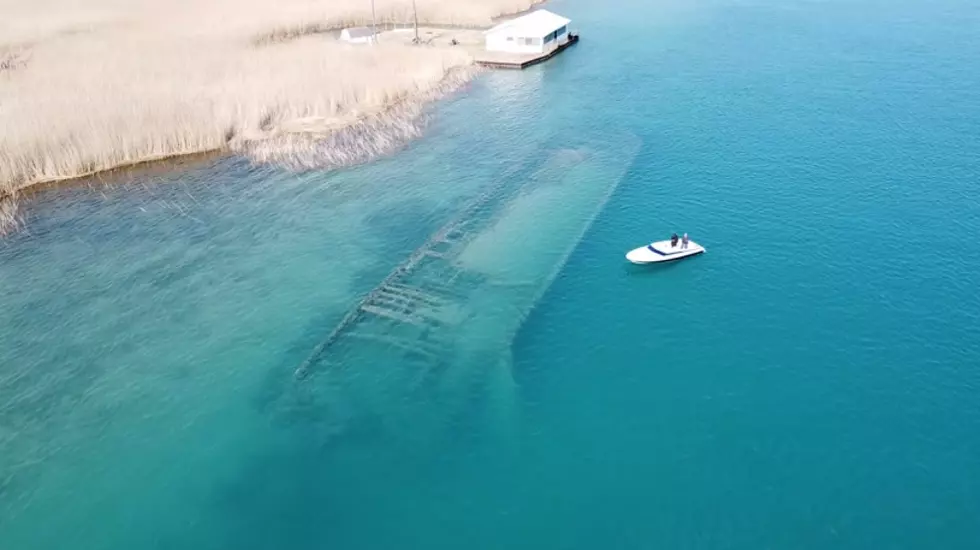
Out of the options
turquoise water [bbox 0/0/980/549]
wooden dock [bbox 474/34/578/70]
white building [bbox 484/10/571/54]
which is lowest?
turquoise water [bbox 0/0/980/549]

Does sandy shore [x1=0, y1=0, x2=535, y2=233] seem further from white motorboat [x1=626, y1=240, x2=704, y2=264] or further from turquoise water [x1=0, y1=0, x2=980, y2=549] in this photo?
white motorboat [x1=626, y1=240, x2=704, y2=264]

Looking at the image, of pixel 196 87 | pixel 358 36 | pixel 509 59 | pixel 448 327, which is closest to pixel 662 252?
pixel 448 327

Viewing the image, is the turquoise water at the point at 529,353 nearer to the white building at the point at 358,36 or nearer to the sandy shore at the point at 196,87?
the sandy shore at the point at 196,87

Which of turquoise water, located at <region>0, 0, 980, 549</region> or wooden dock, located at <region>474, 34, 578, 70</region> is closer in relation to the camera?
turquoise water, located at <region>0, 0, 980, 549</region>

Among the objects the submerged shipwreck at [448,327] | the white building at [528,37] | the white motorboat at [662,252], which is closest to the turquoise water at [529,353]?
the submerged shipwreck at [448,327]

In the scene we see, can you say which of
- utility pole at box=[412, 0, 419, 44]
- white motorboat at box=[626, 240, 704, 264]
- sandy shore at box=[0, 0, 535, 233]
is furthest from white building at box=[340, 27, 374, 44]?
white motorboat at box=[626, 240, 704, 264]

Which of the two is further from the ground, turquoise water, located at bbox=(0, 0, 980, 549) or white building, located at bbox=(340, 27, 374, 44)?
white building, located at bbox=(340, 27, 374, 44)

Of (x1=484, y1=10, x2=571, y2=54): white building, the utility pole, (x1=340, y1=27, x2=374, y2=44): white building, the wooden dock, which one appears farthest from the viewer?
the utility pole

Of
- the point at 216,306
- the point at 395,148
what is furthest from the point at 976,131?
the point at 216,306
